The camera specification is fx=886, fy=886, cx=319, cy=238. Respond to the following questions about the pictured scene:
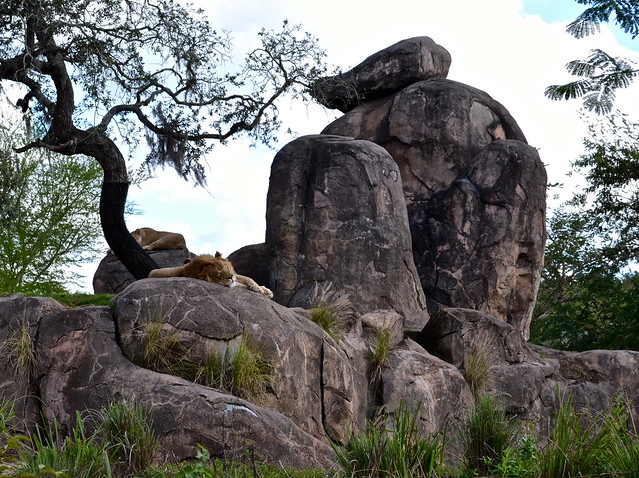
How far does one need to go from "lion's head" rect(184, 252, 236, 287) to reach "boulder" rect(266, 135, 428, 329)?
16.4 ft

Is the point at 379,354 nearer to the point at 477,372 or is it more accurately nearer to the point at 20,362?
the point at 477,372

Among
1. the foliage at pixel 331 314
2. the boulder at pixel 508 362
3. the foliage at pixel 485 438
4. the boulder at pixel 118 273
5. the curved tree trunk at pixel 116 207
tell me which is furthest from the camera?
the boulder at pixel 118 273

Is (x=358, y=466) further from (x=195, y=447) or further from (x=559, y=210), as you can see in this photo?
(x=559, y=210)

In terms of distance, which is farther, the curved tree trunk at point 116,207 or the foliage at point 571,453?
the curved tree trunk at point 116,207

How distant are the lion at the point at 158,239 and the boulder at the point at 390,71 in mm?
5015

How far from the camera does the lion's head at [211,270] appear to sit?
38.4 feet

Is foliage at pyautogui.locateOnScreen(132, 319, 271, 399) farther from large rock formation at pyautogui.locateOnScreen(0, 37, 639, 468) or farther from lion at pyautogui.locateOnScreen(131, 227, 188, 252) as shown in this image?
lion at pyautogui.locateOnScreen(131, 227, 188, 252)

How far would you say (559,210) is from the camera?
31250 millimetres

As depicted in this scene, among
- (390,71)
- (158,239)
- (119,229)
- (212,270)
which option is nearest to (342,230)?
(119,229)

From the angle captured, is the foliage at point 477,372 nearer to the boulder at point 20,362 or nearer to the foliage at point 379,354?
the foliage at point 379,354

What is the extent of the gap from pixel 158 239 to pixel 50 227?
307 inches

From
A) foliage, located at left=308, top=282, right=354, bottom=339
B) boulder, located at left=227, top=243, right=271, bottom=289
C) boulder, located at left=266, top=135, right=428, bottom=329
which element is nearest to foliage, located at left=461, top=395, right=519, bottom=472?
foliage, located at left=308, top=282, right=354, bottom=339

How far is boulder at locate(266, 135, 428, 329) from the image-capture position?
17172 millimetres

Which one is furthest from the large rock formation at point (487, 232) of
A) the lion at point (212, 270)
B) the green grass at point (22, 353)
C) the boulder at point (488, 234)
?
the green grass at point (22, 353)
